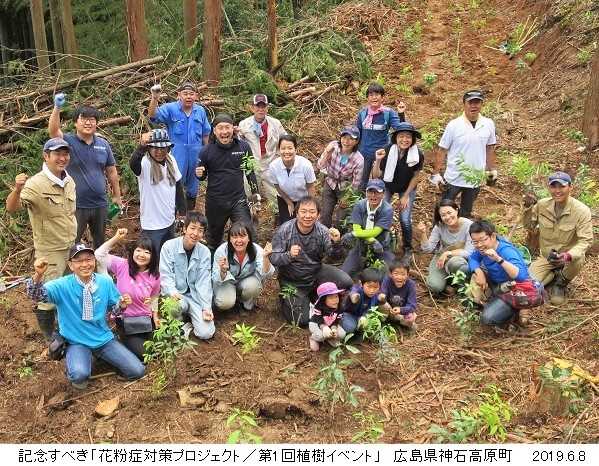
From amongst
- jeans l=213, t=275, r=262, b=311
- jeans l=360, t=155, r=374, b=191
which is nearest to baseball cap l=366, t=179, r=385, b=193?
jeans l=360, t=155, r=374, b=191

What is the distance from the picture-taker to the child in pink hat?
16.6 ft

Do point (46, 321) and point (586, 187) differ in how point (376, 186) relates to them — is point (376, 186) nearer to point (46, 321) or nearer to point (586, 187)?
point (586, 187)

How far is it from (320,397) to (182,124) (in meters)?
3.55

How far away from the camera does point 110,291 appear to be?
4.75 meters

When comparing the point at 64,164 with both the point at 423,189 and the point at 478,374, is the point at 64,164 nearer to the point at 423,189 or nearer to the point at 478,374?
the point at 478,374

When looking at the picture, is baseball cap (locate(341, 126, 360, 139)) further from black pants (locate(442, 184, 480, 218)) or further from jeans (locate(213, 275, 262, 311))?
jeans (locate(213, 275, 262, 311))

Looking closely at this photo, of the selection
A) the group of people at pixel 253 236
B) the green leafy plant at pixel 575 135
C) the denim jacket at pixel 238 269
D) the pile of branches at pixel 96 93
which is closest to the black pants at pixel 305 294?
the group of people at pixel 253 236

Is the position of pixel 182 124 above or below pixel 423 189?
above

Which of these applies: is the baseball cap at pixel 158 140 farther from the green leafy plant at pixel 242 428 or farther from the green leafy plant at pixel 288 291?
the green leafy plant at pixel 242 428

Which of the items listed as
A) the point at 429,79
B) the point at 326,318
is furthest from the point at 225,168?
the point at 429,79

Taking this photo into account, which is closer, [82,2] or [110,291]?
[110,291]

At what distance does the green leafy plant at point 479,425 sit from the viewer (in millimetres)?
3836

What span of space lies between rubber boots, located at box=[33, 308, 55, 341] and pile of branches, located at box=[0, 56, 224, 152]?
143 inches
